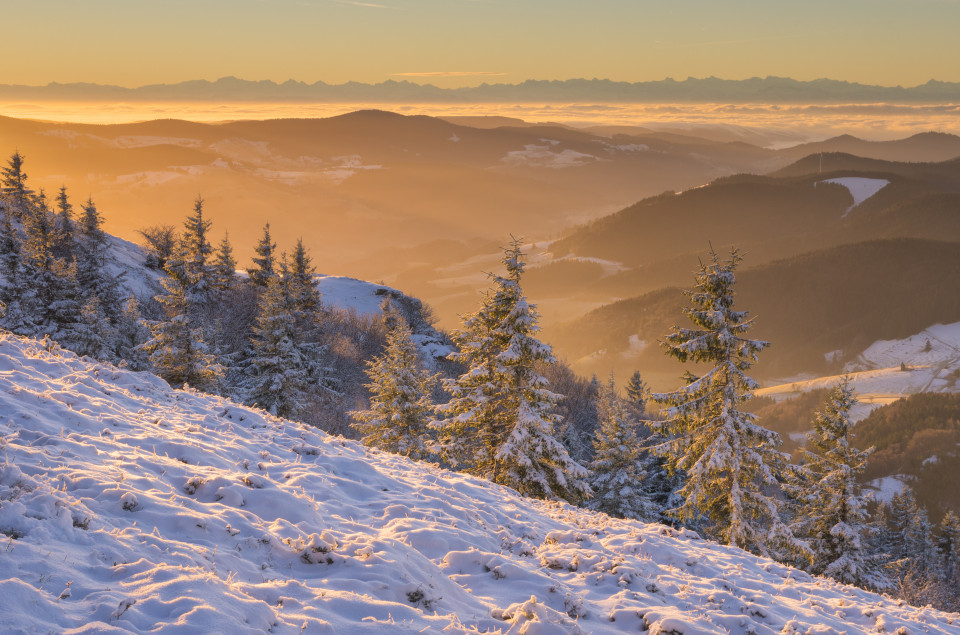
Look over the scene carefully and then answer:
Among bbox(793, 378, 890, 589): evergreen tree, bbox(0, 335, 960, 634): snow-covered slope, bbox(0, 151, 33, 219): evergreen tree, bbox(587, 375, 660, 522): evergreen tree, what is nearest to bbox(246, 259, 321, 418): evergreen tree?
bbox(587, 375, 660, 522): evergreen tree

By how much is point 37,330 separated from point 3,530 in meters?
33.3

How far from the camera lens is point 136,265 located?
5747 centimetres

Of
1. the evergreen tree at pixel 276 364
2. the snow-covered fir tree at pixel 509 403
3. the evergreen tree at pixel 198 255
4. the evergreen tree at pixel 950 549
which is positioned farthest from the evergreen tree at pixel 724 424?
the evergreen tree at pixel 950 549

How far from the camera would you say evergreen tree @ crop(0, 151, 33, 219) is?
53906 mm

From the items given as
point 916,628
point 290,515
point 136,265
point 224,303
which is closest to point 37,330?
point 224,303

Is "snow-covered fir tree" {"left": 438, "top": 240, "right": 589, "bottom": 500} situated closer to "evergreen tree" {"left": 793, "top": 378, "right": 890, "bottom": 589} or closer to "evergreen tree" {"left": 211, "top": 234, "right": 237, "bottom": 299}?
"evergreen tree" {"left": 793, "top": 378, "right": 890, "bottom": 589}

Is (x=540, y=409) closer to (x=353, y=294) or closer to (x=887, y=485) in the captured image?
(x=353, y=294)

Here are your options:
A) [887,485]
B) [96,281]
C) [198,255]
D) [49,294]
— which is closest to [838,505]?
[49,294]

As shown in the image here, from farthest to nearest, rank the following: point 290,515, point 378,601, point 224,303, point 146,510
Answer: point 224,303
point 290,515
point 146,510
point 378,601

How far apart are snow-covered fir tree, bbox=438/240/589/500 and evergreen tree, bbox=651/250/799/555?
4.18 metres

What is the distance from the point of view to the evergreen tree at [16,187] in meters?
53.9

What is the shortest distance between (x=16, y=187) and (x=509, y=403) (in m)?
59.2

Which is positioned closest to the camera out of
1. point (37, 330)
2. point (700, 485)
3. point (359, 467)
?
point (359, 467)

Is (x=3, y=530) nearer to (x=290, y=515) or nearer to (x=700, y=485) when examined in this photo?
(x=290, y=515)
